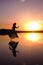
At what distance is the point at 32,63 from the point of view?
7359 mm

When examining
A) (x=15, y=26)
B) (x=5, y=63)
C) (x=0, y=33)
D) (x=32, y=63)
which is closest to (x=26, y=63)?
(x=32, y=63)

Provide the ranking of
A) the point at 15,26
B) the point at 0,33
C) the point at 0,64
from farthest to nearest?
the point at 0,33, the point at 15,26, the point at 0,64

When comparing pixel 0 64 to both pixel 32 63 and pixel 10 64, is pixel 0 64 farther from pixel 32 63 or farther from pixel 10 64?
pixel 32 63

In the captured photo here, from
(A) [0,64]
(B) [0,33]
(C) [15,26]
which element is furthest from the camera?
(B) [0,33]

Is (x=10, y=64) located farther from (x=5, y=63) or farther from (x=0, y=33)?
(x=0, y=33)

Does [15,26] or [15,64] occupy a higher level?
[15,26]

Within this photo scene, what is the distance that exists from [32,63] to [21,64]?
1.55ft

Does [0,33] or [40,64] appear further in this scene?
[0,33]

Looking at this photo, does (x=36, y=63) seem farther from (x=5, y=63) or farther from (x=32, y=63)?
(x=5, y=63)

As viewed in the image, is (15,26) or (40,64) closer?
(40,64)

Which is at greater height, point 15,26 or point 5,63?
point 15,26

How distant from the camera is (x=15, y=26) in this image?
19656mm

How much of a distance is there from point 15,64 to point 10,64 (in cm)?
18

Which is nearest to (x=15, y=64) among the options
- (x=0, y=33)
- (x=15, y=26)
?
(x=15, y=26)
